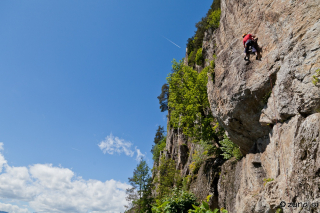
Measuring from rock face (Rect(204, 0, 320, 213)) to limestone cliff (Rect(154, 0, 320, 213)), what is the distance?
0.09 feet

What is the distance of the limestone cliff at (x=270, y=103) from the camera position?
623cm

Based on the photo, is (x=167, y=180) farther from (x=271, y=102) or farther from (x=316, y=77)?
(x=316, y=77)

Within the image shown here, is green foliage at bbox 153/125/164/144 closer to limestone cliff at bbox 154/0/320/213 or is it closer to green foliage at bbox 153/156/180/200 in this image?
green foliage at bbox 153/156/180/200

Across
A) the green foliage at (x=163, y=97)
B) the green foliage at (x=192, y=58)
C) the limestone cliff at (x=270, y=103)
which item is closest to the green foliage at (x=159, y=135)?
the green foliage at (x=163, y=97)

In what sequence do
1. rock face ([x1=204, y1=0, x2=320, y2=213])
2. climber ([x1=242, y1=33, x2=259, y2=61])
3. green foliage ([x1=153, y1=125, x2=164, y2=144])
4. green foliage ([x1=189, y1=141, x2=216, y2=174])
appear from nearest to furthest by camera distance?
rock face ([x1=204, y1=0, x2=320, y2=213]) → climber ([x1=242, y1=33, x2=259, y2=61]) → green foliage ([x1=189, y1=141, x2=216, y2=174]) → green foliage ([x1=153, y1=125, x2=164, y2=144])

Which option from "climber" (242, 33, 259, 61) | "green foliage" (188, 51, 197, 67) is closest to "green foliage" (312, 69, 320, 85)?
"climber" (242, 33, 259, 61)

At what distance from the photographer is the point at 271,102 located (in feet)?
27.6

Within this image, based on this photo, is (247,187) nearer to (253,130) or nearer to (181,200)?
(253,130)

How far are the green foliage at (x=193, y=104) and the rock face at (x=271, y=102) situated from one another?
18.7ft

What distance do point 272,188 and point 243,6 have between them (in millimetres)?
9980

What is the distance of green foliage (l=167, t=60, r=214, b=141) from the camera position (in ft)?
61.4

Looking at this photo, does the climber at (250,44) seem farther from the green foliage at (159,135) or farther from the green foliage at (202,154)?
the green foliage at (159,135)

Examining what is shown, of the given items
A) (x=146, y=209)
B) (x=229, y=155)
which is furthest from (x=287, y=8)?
(x=146, y=209)

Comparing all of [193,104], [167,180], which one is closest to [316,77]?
[193,104]
